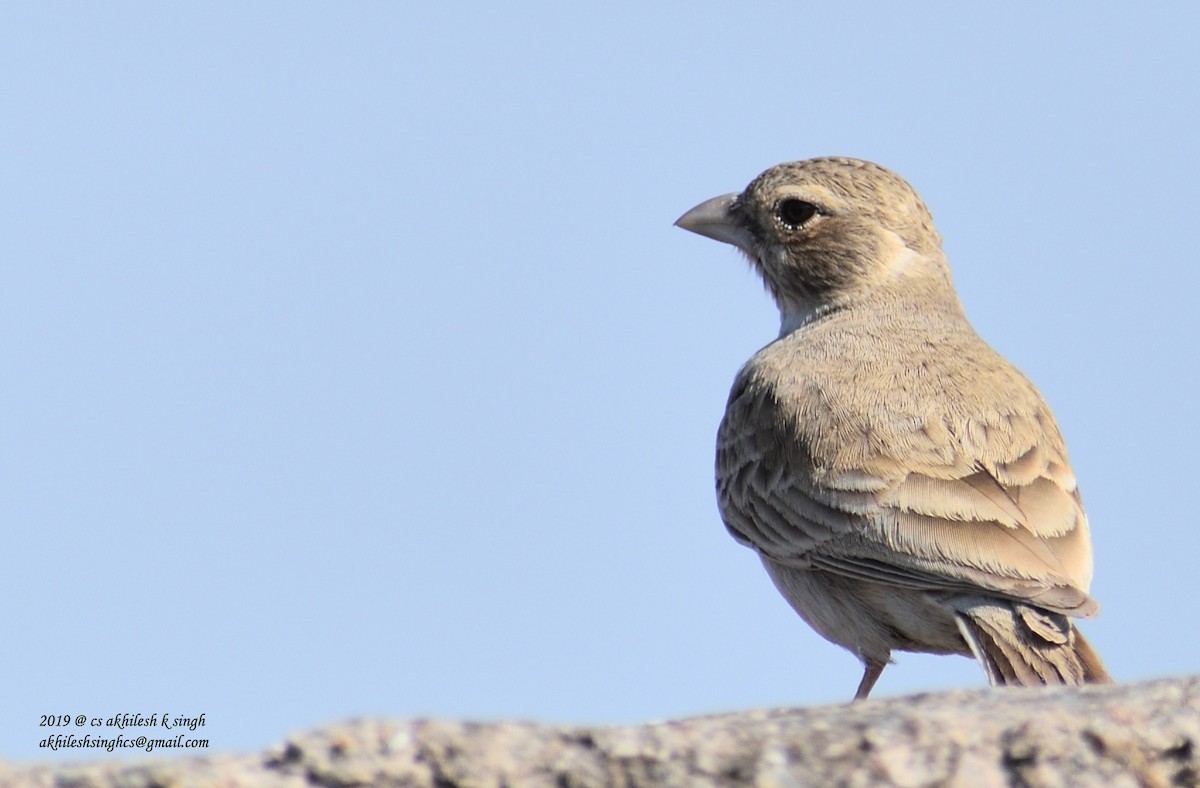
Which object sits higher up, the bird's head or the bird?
the bird's head

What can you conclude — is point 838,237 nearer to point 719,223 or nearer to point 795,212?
point 795,212

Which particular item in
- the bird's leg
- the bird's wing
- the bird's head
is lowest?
the bird's leg

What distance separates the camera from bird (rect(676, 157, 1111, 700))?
7.06 metres

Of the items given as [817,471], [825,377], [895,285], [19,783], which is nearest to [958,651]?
[817,471]

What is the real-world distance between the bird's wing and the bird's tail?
11cm

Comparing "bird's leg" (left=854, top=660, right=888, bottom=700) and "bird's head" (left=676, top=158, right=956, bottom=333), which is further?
"bird's head" (left=676, top=158, right=956, bottom=333)

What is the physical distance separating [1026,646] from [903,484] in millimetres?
972

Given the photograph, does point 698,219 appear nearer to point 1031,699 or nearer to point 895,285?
point 895,285

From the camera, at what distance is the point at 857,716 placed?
13.4 feet

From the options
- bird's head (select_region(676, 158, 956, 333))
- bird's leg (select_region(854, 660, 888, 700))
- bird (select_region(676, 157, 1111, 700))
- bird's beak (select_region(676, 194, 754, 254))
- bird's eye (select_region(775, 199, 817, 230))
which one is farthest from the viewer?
bird's beak (select_region(676, 194, 754, 254))

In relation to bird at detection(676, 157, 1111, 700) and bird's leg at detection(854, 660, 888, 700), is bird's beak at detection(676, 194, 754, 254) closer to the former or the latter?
bird at detection(676, 157, 1111, 700)

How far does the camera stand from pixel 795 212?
1049 centimetres

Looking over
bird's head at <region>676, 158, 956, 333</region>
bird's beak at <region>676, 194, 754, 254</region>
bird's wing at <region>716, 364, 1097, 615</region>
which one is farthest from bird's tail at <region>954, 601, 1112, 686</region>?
bird's beak at <region>676, 194, 754, 254</region>

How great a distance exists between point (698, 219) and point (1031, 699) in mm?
7003
